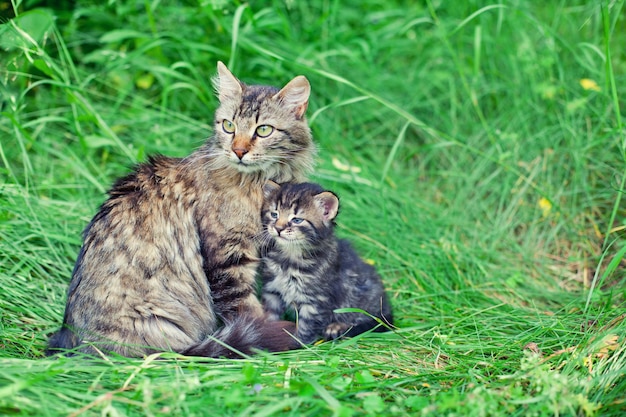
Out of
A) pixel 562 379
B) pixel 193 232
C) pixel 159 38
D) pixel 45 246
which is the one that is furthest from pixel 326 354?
pixel 159 38

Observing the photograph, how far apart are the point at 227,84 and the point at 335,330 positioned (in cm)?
168

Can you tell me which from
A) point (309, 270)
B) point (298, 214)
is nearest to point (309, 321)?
point (309, 270)

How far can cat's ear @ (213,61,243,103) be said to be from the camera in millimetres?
4055

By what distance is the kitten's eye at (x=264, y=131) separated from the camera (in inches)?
154

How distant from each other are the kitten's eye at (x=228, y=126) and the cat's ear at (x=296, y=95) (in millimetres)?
320

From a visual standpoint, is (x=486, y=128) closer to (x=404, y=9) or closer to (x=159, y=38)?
(x=404, y=9)

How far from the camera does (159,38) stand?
5742 mm

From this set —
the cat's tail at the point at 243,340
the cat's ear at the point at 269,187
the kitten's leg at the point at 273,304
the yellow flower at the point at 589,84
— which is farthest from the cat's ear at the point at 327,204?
the yellow flower at the point at 589,84

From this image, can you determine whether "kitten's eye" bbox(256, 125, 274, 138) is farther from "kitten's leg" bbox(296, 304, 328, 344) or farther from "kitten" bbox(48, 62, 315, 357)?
"kitten's leg" bbox(296, 304, 328, 344)

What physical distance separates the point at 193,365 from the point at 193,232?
833mm

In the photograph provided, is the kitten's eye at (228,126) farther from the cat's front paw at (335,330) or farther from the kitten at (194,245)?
the cat's front paw at (335,330)

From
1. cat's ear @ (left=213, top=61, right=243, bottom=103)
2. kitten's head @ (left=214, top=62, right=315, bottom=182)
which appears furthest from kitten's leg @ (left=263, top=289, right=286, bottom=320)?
cat's ear @ (left=213, top=61, right=243, bottom=103)

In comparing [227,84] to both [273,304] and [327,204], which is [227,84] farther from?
[273,304]

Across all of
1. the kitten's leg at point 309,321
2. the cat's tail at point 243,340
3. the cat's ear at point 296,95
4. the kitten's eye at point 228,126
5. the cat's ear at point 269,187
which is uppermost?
the cat's ear at point 296,95
